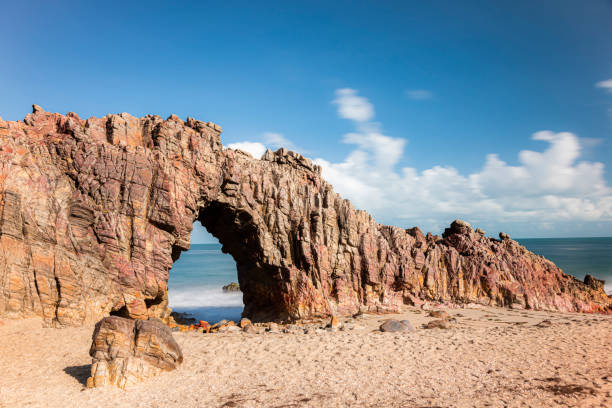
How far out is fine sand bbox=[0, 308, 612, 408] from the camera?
1202cm

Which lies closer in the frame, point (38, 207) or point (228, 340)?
point (38, 207)

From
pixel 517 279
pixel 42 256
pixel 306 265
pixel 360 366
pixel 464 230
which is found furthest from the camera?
pixel 464 230

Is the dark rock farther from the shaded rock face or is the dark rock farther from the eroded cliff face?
the shaded rock face

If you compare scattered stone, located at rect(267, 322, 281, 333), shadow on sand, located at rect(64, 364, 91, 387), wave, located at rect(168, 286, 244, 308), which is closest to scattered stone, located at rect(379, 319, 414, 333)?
scattered stone, located at rect(267, 322, 281, 333)

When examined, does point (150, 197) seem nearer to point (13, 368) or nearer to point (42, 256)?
point (42, 256)

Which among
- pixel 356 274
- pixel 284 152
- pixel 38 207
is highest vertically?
pixel 284 152

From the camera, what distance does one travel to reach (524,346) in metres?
17.5

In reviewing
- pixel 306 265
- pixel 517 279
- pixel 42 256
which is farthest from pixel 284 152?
pixel 517 279

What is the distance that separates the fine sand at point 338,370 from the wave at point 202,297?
101 ft

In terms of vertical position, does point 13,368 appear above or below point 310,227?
below

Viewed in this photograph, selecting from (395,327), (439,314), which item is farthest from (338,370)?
(439,314)

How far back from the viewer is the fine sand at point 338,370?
39.4 ft

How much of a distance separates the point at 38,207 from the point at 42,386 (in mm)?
9045

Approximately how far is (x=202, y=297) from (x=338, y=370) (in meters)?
49.2
